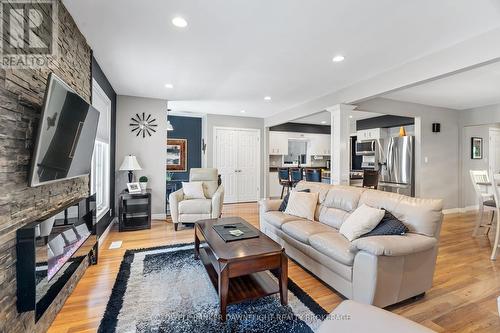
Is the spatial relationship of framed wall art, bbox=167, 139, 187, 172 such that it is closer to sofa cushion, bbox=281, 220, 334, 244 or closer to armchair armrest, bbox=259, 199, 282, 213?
armchair armrest, bbox=259, 199, 282, 213

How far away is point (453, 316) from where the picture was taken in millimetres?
1867

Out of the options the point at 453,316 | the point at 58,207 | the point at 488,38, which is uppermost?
the point at 488,38

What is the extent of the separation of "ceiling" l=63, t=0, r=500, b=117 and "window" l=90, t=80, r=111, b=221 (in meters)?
0.41

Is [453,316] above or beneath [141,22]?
beneath

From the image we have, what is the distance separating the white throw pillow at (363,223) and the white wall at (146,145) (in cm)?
378

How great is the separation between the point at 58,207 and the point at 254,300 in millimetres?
1782

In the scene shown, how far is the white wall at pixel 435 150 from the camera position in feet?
16.6

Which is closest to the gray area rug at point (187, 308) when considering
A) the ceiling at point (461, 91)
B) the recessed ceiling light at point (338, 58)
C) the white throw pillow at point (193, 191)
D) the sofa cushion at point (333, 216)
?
the sofa cushion at point (333, 216)

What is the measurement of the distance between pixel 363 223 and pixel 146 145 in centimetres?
413

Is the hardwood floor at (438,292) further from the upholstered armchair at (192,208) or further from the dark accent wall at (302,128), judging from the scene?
the dark accent wall at (302,128)

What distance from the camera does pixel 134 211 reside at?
166 inches

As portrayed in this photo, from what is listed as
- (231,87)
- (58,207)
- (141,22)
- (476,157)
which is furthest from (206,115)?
(476,157)

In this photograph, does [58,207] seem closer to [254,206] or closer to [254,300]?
[254,300]

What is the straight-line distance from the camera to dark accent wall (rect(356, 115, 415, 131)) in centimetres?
580
